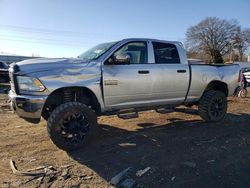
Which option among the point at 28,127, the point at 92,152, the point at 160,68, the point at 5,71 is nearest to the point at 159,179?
the point at 92,152

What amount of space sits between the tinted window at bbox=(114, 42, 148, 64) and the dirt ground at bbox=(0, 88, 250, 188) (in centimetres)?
164

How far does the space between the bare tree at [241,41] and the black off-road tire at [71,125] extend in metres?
68.4

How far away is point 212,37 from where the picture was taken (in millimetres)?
67875

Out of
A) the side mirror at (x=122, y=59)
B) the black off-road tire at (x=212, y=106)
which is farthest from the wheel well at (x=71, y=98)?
the black off-road tire at (x=212, y=106)

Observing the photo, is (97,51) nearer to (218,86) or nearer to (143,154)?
(143,154)

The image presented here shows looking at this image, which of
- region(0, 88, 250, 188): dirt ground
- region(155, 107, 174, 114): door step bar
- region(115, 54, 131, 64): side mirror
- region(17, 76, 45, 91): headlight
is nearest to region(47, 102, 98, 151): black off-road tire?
region(0, 88, 250, 188): dirt ground

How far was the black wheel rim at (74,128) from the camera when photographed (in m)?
5.28

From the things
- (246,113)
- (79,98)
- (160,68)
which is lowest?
(246,113)

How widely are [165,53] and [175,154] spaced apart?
2650 mm

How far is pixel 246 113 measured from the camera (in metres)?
9.43

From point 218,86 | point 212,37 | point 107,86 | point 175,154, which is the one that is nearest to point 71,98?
point 107,86

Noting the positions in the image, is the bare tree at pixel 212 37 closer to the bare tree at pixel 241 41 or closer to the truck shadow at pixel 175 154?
the bare tree at pixel 241 41

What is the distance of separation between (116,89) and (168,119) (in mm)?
2862

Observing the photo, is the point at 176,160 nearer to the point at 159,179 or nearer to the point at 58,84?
the point at 159,179
